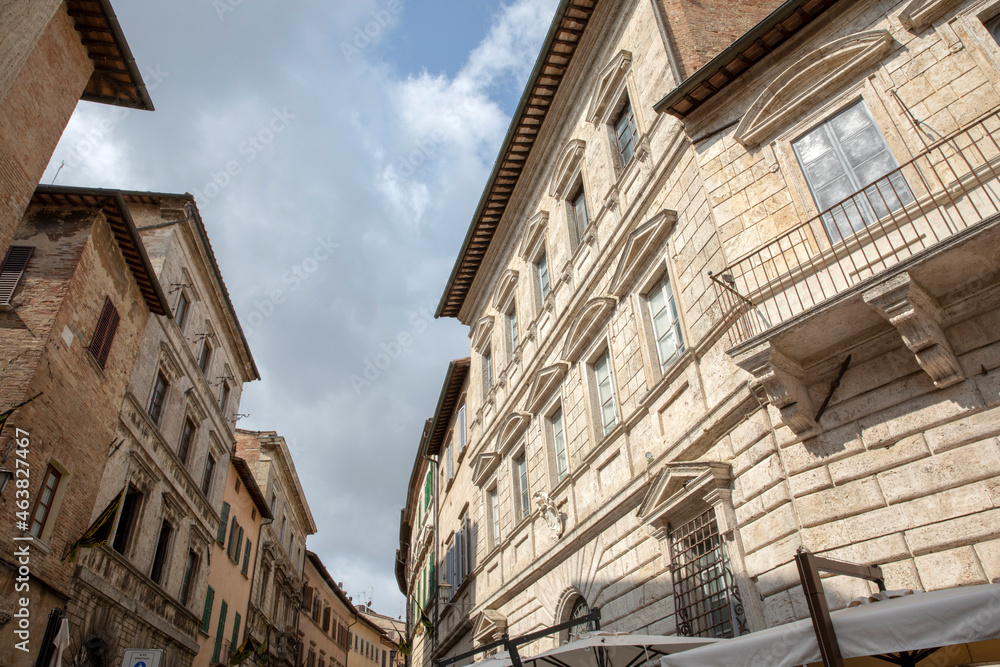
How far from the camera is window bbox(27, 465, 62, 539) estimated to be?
1060cm

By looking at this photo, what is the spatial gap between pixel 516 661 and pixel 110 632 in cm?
1024

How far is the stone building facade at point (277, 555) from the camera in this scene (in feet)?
86.6

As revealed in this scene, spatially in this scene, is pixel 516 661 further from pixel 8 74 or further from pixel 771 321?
pixel 8 74

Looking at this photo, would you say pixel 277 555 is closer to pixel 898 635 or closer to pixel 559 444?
pixel 559 444

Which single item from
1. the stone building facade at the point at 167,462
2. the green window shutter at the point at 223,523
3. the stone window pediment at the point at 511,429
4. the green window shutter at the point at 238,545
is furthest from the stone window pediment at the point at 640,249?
the green window shutter at the point at 238,545

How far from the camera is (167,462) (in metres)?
16.0

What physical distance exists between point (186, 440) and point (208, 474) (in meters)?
2.49

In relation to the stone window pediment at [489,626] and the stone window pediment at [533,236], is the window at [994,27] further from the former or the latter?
the stone window pediment at [489,626]

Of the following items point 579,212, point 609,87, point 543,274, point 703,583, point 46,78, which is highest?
point 609,87

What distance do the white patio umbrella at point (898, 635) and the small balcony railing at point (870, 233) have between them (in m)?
2.81

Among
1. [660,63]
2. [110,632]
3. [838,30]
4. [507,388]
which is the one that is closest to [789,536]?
[838,30]

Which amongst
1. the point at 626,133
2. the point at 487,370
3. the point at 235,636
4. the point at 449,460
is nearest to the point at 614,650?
the point at 626,133

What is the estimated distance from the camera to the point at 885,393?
6086 millimetres

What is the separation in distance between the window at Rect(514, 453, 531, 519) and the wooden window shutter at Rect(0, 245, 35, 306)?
9.58 meters
